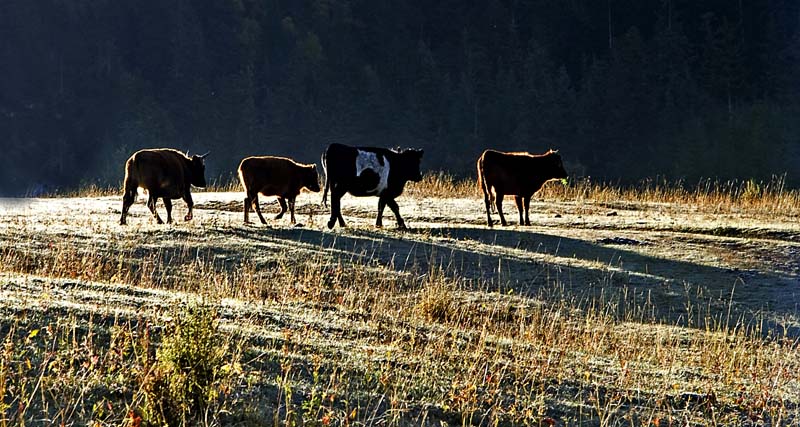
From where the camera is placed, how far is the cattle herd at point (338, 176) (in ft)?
63.4

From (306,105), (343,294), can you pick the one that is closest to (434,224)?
(343,294)

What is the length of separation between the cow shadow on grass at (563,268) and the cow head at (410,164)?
2.12 metres

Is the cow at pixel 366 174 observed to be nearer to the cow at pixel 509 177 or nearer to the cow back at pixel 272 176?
the cow back at pixel 272 176

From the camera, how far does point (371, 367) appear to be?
8062 millimetres

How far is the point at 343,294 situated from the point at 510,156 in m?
8.76

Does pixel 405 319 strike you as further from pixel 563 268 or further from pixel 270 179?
pixel 270 179

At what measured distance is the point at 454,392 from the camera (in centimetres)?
771

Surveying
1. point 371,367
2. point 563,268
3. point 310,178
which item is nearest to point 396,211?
point 310,178

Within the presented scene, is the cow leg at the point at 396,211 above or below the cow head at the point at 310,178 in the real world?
below

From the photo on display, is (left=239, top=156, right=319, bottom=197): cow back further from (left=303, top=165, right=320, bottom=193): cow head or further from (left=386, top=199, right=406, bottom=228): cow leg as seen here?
(left=386, top=199, right=406, bottom=228): cow leg

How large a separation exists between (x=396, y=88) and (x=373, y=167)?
2685 inches

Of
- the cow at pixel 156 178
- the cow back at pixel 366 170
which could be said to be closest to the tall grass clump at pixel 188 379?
the cow at pixel 156 178

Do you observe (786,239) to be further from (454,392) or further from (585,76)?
(585,76)

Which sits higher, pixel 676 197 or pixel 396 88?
pixel 396 88
